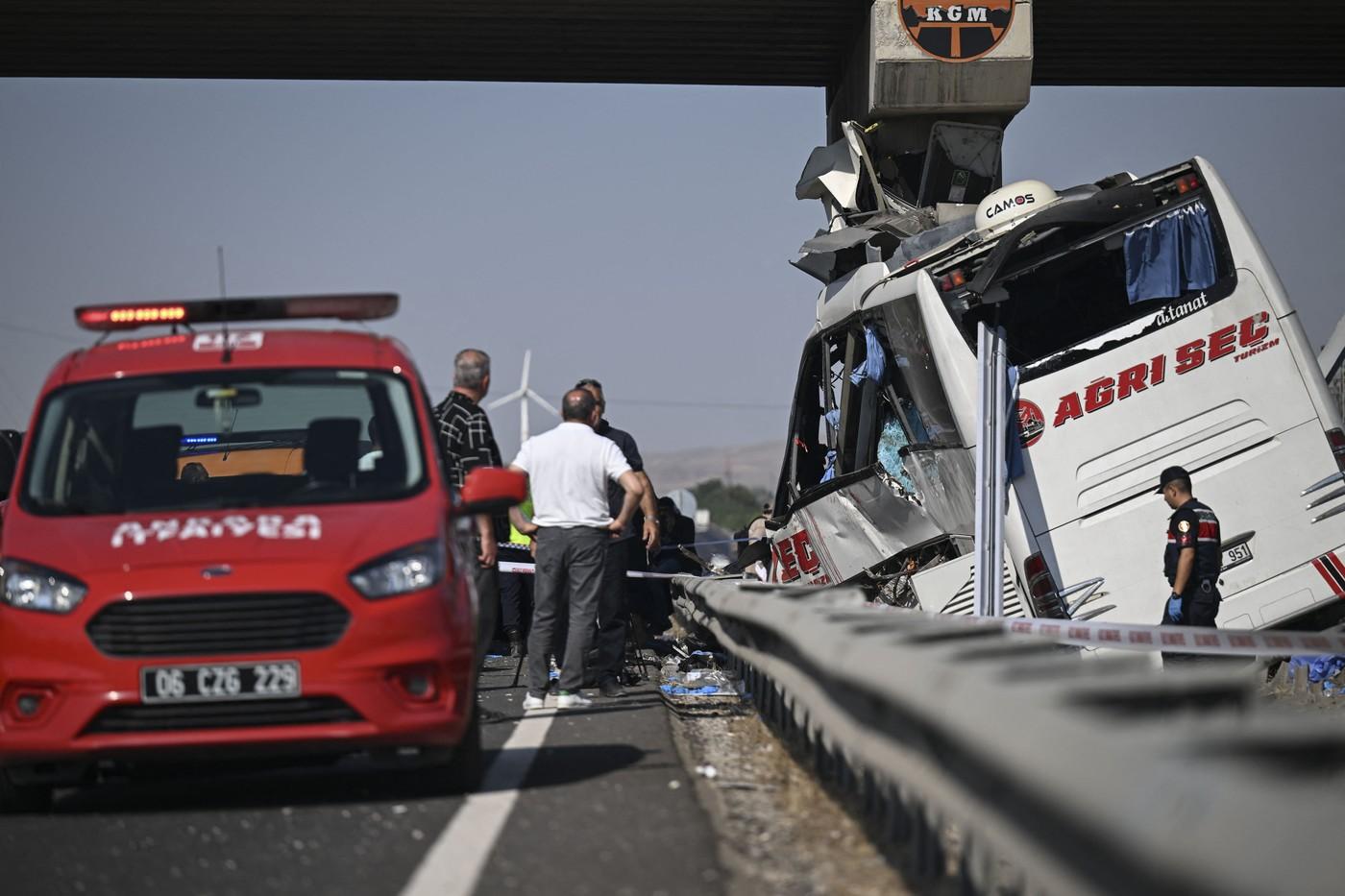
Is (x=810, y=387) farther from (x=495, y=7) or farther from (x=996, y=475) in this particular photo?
(x=495, y=7)

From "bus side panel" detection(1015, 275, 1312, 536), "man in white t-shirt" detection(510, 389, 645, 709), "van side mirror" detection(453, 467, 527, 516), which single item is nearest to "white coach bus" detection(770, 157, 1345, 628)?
"bus side panel" detection(1015, 275, 1312, 536)

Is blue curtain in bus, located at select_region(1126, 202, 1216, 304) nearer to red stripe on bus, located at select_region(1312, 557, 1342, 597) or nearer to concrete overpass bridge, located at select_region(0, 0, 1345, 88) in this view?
red stripe on bus, located at select_region(1312, 557, 1342, 597)

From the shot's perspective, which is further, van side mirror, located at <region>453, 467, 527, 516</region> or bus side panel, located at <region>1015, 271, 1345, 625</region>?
bus side panel, located at <region>1015, 271, 1345, 625</region>

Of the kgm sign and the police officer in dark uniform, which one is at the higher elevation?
the kgm sign

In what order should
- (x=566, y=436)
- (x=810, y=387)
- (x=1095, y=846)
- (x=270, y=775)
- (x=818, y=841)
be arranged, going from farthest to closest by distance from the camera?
1. (x=810, y=387)
2. (x=566, y=436)
3. (x=270, y=775)
4. (x=818, y=841)
5. (x=1095, y=846)

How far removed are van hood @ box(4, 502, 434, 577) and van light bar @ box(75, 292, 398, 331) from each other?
104 cm

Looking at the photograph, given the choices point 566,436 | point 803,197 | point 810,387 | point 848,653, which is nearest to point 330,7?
point 803,197

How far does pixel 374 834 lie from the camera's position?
6172 mm

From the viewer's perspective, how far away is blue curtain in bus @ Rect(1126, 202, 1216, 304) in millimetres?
11398

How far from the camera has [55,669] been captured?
257 inches

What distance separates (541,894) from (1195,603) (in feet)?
22.0

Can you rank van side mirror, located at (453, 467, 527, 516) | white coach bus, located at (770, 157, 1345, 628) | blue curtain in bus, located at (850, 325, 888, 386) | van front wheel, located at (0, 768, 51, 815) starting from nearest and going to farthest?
van front wheel, located at (0, 768, 51, 815)
van side mirror, located at (453, 467, 527, 516)
white coach bus, located at (770, 157, 1345, 628)
blue curtain in bus, located at (850, 325, 888, 386)

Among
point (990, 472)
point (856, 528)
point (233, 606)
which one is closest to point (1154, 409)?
point (990, 472)

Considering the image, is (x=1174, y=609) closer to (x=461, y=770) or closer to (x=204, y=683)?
(x=461, y=770)
